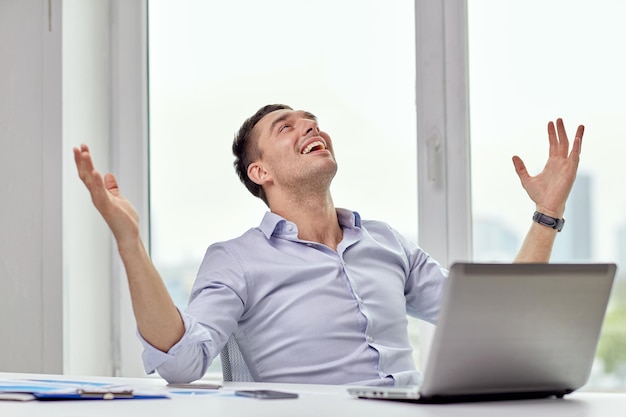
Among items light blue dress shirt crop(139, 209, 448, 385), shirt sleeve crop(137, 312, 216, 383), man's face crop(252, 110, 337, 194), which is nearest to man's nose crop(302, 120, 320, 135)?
man's face crop(252, 110, 337, 194)

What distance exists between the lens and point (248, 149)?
2363 mm

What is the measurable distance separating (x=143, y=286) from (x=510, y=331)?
28.2 inches

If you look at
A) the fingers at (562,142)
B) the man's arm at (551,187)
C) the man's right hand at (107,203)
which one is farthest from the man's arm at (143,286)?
the fingers at (562,142)

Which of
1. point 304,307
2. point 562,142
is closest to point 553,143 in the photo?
point 562,142

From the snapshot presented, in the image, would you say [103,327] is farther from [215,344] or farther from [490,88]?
[490,88]

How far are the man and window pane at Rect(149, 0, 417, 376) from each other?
1.47 feet

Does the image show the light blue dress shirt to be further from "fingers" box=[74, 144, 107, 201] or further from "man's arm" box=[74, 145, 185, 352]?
"fingers" box=[74, 144, 107, 201]

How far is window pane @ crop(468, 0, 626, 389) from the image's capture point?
2.48 metres

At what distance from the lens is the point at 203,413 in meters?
1.06

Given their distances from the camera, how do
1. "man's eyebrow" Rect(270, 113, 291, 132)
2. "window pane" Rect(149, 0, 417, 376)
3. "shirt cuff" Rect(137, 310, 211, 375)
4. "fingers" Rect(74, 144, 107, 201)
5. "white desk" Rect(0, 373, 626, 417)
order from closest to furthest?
"white desk" Rect(0, 373, 626, 417) → "fingers" Rect(74, 144, 107, 201) → "shirt cuff" Rect(137, 310, 211, 375) → "man's eyebrow" Rect(270, 113, 291, 132) → "window pane" Rect(149, 0, 417, 376)

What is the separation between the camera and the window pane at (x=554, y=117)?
248 cm

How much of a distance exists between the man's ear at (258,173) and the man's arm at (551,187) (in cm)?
60

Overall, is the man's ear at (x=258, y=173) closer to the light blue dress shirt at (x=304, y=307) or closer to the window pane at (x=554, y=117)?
the light blue dress shirt at (x=304, y=307)

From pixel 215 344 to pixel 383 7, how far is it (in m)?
1.30
